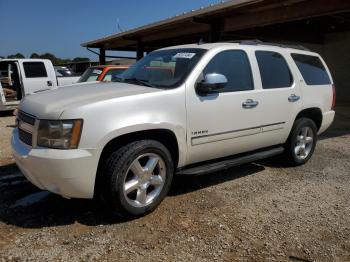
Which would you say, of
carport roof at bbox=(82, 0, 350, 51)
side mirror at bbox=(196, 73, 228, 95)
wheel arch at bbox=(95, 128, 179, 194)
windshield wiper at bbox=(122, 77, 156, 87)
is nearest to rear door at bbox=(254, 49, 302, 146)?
side mirror at bbox=(196, 73, 228, 95)

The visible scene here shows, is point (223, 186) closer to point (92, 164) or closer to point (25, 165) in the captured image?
point (92, 164)

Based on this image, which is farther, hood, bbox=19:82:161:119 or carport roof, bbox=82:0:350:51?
carport roof, bbox=82:0:350:51

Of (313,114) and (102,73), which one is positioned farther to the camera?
(102,73)

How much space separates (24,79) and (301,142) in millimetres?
9523

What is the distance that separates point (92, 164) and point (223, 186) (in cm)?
204

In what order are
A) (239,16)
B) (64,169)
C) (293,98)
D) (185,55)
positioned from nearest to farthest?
(64,169) → (185,55) → (293,98) → (239,16)

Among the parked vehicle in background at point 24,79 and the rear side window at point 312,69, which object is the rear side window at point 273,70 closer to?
the rear side window at point 312,69

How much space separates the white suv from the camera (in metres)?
3.35

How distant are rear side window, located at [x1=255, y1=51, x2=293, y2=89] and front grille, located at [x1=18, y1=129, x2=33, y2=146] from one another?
2943 millimetres

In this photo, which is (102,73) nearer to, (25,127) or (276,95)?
(276,95)

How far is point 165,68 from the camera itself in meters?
4.48

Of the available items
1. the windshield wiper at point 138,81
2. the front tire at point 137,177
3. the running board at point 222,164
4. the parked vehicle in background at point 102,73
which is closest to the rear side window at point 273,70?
the running board at point 222,164

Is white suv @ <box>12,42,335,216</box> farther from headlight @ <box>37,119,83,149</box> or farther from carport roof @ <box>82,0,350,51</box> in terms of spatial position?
carport roof @ <box>82,0,350,51</box>

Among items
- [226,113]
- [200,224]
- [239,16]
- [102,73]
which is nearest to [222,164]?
[226,113]
